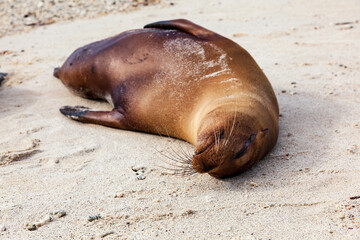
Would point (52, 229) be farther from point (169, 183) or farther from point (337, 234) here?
point (337, 234)

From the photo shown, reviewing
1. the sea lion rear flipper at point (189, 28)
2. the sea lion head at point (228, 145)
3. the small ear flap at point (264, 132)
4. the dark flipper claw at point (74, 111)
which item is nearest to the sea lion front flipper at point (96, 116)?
the dark flipper claw at point (74, 111)

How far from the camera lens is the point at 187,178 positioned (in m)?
2.93

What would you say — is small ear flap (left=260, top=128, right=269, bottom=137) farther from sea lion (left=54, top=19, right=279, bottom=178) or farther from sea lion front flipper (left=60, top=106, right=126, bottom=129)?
sea lion front flipper (left=60, top=106, right=126, bottom=129)

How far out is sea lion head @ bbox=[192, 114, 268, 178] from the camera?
2.57 meters

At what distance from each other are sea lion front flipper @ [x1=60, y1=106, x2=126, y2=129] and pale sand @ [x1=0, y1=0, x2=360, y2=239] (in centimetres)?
7

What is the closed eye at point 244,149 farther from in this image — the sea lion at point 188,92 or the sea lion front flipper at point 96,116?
the sea lion front flipper at point 96,116

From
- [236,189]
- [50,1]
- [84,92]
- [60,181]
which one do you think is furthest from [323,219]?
[50,1]

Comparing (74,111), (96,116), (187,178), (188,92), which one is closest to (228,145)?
(187,178)

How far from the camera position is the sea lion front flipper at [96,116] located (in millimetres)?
3805

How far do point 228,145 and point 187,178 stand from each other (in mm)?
476

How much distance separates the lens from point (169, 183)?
288 cm

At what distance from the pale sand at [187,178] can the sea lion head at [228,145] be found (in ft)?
0.49

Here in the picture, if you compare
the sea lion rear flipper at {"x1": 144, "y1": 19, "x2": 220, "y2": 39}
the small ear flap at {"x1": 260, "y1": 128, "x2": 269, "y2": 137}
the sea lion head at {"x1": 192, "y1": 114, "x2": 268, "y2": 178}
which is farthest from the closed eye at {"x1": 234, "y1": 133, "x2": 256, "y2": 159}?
the sea lion rear flipper at {"x1": 144, "y1": 19, "x2": 220, "y2": 39}

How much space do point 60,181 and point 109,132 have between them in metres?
0.91
